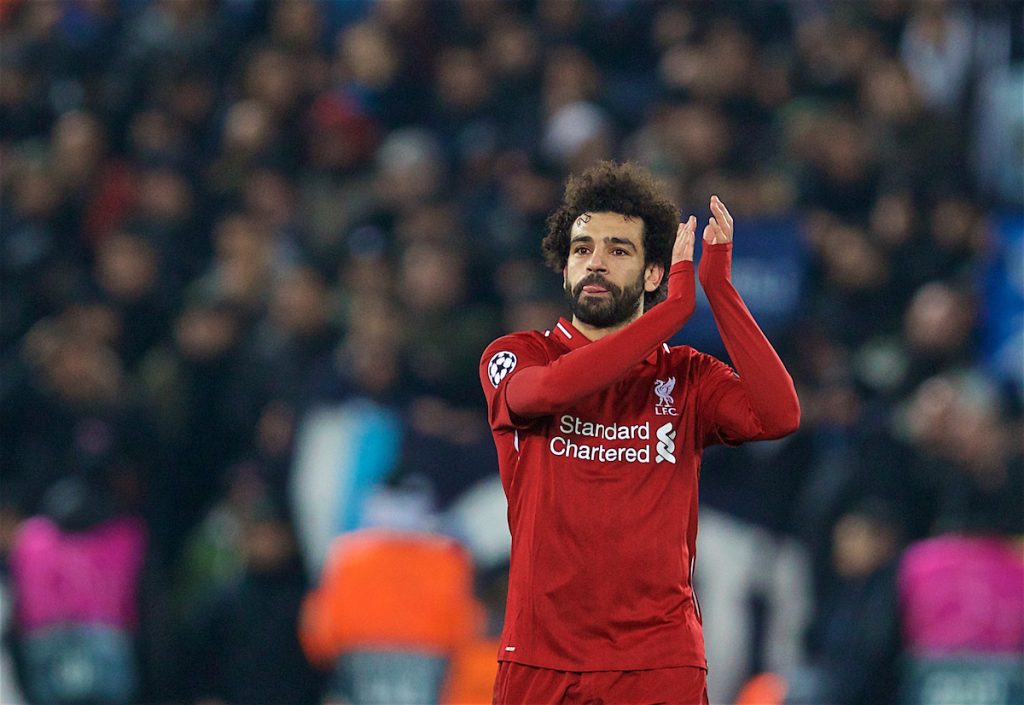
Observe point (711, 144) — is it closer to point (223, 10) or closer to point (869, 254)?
point (869, 254)

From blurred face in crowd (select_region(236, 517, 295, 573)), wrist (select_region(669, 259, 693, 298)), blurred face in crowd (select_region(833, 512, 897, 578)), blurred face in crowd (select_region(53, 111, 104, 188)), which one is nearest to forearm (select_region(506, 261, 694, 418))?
wrist (select_region(669, 259, 693, 298))

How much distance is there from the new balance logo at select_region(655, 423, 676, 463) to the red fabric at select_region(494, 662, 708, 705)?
0.49 m

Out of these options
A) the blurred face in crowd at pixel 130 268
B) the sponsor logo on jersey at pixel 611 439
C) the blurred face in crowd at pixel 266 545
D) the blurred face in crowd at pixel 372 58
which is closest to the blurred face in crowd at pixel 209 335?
the blurred face in crowd at pixel 130 268

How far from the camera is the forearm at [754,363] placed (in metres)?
3.92

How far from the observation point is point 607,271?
408cm

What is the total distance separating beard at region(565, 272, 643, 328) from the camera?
4062mm

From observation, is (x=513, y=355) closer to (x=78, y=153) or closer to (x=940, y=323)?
(x=940, y=323)

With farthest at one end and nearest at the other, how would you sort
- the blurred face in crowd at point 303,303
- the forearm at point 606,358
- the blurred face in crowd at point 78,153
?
the blurred face in crowd at point 78,153, the blurred face in crowd at point 303,303, the forearm at point 606,358

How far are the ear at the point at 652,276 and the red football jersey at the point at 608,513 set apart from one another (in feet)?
0.62

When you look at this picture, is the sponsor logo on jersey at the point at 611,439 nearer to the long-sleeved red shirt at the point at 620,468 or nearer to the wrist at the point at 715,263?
the long-sleeved red shirt at the point at 620,468

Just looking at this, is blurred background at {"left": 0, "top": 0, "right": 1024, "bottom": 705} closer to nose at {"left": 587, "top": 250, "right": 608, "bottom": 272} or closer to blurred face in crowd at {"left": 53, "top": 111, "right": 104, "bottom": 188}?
blurred face in crowd at {"left": 53, "top": 111, "right": 104, "bottom": 188}

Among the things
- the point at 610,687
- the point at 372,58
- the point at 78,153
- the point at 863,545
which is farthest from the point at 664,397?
the point at 78,153

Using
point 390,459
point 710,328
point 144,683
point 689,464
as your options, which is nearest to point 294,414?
point 390,459

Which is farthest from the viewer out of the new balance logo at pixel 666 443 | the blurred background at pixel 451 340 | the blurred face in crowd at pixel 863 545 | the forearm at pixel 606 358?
the blurred background at pixel 451 340
